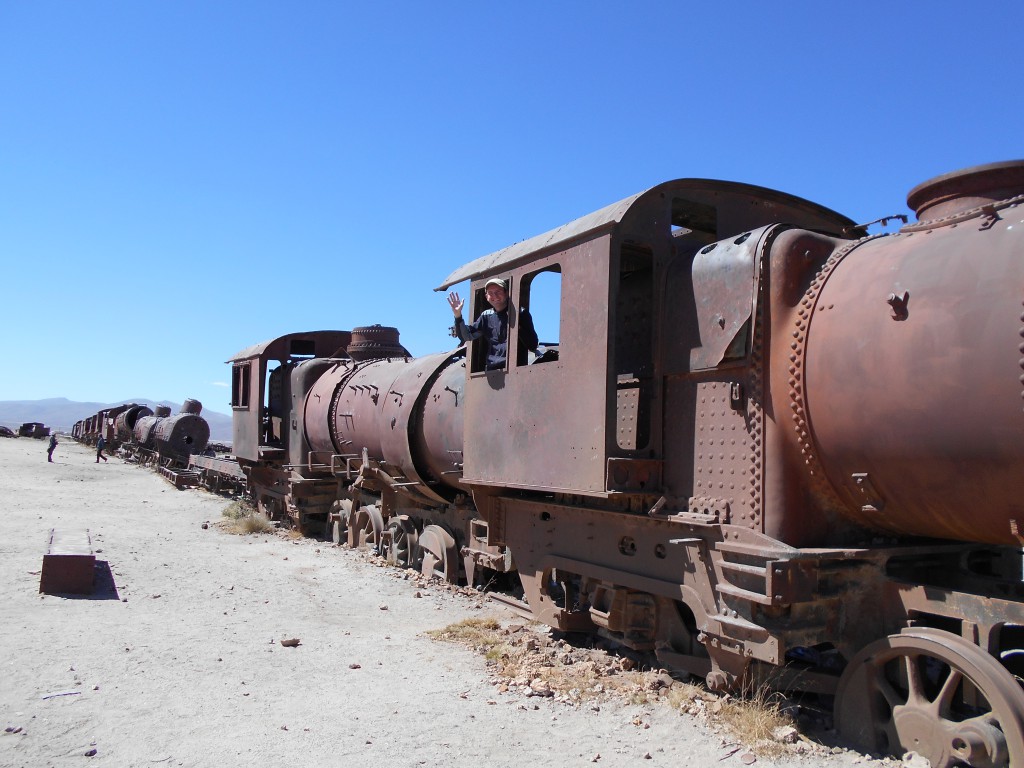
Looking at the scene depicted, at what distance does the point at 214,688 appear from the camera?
5.33 meters

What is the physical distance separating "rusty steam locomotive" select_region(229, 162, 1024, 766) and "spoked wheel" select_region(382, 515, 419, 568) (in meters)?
3.18

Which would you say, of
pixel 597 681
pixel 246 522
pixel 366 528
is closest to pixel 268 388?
pixel 246 522

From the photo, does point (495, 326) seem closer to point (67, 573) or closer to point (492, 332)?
point (492, 332)

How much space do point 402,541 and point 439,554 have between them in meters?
1.46

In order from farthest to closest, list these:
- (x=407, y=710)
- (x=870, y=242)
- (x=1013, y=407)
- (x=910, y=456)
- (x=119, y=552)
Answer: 1. (x=119, y=552)
2. (x=407, y=710)
3. (x=870, y=242)
4. (x=910, y=456)
5. (x=1013, y=407)

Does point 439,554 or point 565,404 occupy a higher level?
point 565,404

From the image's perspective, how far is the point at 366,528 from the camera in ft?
38.3

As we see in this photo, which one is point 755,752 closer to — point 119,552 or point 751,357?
point 751,357

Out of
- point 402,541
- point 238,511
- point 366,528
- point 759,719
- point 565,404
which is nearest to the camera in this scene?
point 759,719

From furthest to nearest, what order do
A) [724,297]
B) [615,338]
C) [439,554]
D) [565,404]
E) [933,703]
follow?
1. [439,554]
2. [565,404]
3. [615,338]
4. [724,297]
5. [933,703]

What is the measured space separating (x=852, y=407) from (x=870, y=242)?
1099 mm

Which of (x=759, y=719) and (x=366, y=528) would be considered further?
(x=366, y=528)

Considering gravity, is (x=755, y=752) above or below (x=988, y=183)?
below

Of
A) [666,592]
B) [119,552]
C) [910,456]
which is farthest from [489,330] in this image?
[119,552]
